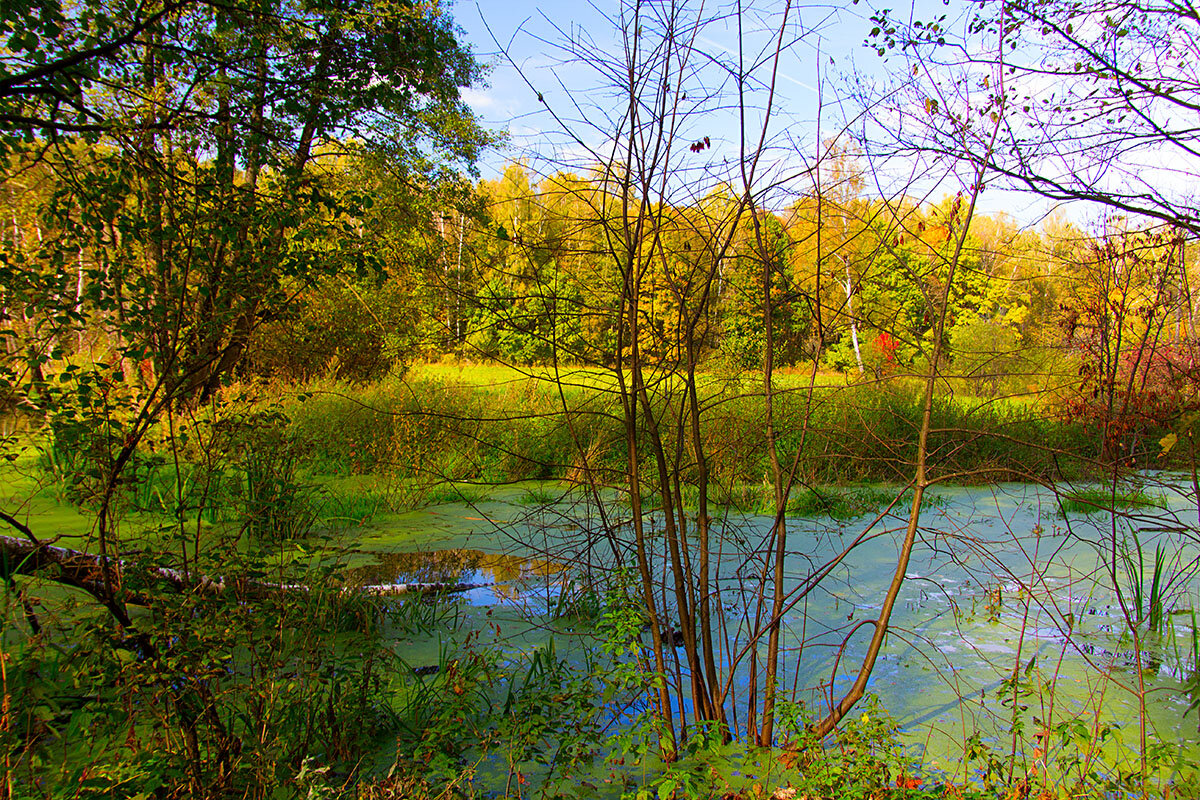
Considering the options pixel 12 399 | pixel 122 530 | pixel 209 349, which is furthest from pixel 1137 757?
pixel 122 530

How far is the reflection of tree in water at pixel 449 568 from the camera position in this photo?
13.9ft

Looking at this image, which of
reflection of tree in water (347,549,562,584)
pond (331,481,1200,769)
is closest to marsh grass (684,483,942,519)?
pond (331,481,1200,769)

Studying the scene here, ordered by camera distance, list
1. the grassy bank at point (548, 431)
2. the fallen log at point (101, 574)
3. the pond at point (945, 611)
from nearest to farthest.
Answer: the fallen log at point (101, 574)
the pond at point (945, 611)
the grassy bank at point (548, 431)

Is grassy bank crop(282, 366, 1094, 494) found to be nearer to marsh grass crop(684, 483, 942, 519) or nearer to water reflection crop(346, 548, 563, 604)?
marsh grass crop(684, 483, 942, 519)

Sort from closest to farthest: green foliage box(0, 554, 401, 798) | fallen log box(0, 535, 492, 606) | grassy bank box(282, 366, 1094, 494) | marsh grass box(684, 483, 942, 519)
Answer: green foliage box(0, 554, 401, 798)
fallen log box(0, 535, 492, 606)
marsh grass box(684, 483, 942, 519)
grassy bank box(282, 366, 1094, 494)

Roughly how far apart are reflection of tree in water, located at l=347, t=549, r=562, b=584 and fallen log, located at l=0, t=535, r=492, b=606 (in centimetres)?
56

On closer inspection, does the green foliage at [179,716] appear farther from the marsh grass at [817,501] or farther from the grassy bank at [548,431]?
the grassy bank at [548,431]

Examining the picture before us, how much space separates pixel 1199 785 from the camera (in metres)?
2.01

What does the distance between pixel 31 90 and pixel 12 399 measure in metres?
1.06

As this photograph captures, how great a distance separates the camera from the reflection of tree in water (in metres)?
4.24

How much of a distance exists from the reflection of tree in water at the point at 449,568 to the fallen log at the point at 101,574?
565 millimetres

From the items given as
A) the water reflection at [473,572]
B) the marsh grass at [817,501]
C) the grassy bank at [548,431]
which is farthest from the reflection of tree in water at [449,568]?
the marsh grass at [817,501]

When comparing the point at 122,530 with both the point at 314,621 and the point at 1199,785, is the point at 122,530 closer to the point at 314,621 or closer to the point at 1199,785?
the point at 314,621

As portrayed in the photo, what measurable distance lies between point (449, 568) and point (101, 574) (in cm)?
257
